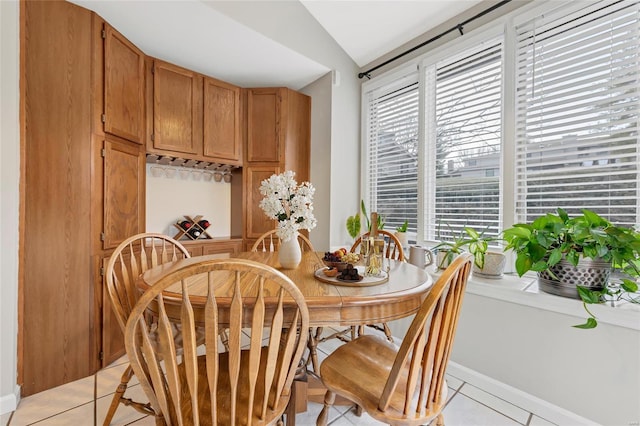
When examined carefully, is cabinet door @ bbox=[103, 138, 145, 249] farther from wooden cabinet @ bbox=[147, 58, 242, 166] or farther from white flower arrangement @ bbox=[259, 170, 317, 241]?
white flower arrangement @ bbox=[259, 170, 317, 241]

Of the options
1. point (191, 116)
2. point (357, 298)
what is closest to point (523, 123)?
point (357, 298)

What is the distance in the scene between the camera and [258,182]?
302 centimetres

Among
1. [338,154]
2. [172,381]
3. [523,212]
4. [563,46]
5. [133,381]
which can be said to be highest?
[563,46]

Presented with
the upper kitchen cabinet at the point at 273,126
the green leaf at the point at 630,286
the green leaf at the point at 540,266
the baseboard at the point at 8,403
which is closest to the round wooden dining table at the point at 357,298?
the green leaf at the point at 540,266

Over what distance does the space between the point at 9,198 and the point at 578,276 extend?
314cm

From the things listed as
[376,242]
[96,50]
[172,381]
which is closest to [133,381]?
[172,381]

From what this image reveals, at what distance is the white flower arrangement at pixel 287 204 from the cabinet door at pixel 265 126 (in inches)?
63.1

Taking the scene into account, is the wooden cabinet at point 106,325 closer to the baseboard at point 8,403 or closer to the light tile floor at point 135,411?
the light tile floor at point 135,411

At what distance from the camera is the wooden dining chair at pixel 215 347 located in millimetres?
743

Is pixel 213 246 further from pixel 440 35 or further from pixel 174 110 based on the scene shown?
pixel 440 35

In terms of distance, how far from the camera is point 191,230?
286cm

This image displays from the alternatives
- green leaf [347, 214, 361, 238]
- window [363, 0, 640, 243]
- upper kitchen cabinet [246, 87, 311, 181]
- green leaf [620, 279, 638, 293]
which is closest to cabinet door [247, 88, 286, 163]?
upper kitchen cabinet [246, 87, 311, 181]

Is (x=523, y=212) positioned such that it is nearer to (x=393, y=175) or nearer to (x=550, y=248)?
(x=550, y=248)

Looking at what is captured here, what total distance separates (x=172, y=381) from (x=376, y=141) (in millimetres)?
2828
